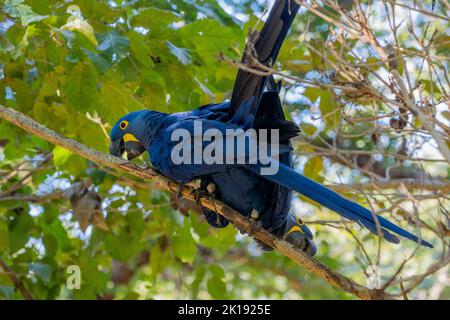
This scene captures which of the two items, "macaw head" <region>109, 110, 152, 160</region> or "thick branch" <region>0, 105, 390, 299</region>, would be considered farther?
"macaw head" <region>109, 110, 152, 160</region>

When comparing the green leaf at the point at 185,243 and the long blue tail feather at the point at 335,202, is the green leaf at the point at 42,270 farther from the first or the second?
the long blue tail feather at the point at 335,202

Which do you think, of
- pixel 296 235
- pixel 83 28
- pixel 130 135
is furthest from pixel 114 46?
pixel 296 235

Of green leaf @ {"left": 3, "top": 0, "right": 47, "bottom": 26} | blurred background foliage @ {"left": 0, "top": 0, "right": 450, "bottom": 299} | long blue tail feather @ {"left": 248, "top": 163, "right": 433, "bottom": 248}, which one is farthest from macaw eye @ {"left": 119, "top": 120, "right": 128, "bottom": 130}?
long blue tail feather @ {"left": 248, "top": 163, "right": 433, "bottom": 248}

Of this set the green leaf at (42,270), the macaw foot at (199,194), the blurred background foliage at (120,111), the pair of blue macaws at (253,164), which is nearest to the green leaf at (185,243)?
the blurred background foliage at (120,111)

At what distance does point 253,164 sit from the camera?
326cm

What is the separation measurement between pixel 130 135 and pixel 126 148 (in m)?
0.11

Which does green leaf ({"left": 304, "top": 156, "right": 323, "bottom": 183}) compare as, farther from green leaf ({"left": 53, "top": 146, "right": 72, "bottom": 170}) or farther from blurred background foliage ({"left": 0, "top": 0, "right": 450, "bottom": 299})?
green leaf ({"left": 53, "top": 146, "right": 72, "bottom": 170})

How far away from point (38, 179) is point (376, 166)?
9.97ft

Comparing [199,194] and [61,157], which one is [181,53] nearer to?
[199,194]

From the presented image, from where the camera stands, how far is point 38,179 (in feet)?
16.1

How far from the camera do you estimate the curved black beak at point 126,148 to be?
3.81m

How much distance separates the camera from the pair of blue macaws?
10.6ft

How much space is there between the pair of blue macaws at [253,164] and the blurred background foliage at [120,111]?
209 mm
